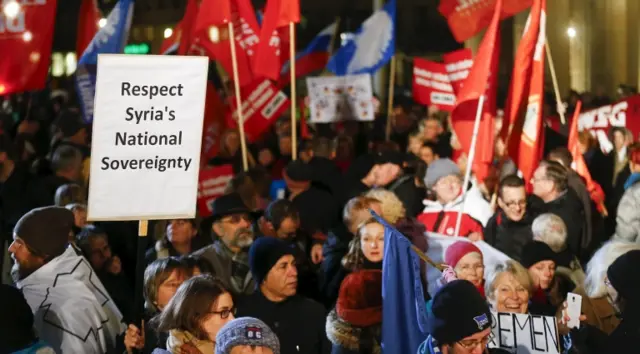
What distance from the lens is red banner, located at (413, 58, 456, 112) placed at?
1565 centimetres

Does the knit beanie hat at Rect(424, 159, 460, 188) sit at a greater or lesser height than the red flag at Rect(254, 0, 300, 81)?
lesser

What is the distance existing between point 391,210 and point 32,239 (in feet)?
9.76

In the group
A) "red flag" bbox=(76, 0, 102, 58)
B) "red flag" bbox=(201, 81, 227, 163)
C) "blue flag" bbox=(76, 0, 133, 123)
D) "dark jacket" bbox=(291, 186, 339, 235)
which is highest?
"red flag" bbox=(76, 0, 102, 58)

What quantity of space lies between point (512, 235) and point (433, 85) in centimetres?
695

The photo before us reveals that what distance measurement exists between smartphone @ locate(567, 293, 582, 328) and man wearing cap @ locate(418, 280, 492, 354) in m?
0.84

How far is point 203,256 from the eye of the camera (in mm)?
7883

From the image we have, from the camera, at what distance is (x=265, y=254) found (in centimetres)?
686

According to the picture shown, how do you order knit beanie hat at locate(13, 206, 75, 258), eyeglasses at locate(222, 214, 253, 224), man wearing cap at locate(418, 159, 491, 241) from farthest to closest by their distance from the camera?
man wearing cap at locate(418, 159, 491, 241) → eyeglasses at locate(222, 214, 253, 224) → knit beanie hat at locate(13, 206, 75, 258)

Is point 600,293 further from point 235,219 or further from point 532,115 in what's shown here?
point 532,115

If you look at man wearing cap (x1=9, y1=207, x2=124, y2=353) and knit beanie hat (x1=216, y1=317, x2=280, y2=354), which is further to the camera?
man wearing cap (x1=9, y1=207, x2=124, y2=353)

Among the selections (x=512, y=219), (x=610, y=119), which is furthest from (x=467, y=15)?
(x=512, y=219)

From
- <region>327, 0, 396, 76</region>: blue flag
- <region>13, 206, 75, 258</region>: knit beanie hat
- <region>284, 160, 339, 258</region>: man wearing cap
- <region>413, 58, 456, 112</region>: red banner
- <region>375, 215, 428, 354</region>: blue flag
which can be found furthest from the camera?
<region>413, 58, 456, 112</region>: red banner

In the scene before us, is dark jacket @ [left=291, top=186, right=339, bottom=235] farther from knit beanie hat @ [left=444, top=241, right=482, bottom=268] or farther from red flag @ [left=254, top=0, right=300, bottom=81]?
knit beanie hat @ [left=444, top=241, right=482, bottom=268]

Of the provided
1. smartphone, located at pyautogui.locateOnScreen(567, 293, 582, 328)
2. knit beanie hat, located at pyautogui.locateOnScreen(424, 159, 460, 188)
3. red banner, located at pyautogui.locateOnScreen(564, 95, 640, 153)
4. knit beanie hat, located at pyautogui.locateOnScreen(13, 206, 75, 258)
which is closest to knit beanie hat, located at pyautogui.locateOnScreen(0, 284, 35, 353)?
knit beanie hat, located at pyautogui.locateOnScreen(13, 206, 75, 258)
